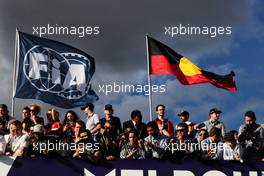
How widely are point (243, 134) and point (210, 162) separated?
1.19 m

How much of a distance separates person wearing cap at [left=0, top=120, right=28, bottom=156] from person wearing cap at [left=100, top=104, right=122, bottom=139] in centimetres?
235

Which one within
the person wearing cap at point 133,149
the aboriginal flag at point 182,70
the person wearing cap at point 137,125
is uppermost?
the aboriginal flag at point 182,70

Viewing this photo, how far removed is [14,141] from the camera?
16.6m

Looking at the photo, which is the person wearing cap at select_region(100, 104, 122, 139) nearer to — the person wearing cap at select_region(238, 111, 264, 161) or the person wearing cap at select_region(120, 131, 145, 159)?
the person wearing cap at select_region(120, 131, 145, 159)

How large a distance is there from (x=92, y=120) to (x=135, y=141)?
207 centimetres

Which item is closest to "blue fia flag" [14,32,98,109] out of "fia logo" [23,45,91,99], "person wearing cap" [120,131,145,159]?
"fia logo" [23,45,91,99]

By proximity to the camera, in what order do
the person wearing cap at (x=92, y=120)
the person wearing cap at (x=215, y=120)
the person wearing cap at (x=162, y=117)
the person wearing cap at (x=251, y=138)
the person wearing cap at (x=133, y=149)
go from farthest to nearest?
the person wearing cap at (x=215, y=120) < the person wearing cap at (x=162, y=117) < the person wearing cap at (x=92, y=120) < the person wearing cap at (x=251, y=138) < the person wearing cap at (x=133, y=149)

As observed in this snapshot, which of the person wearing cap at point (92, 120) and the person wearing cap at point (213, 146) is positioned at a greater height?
the person wearing cap at point (92, 120)

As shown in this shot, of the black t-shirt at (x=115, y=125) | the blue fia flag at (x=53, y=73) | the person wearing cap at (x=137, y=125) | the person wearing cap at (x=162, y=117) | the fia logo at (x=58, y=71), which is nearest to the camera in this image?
the person wearing cap at (x=137, y=125)

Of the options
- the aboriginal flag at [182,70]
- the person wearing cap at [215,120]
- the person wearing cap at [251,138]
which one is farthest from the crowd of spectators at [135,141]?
the aboriginal flag at [182,70]

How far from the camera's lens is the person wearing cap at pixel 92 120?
56.9 feet

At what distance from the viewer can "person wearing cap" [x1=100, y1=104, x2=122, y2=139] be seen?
17.2 meters

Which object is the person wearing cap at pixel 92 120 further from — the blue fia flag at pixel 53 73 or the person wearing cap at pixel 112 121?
the blue fia flag at pixel 53 73

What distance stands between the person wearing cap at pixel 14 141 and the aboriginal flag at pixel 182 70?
5821 millimetres
